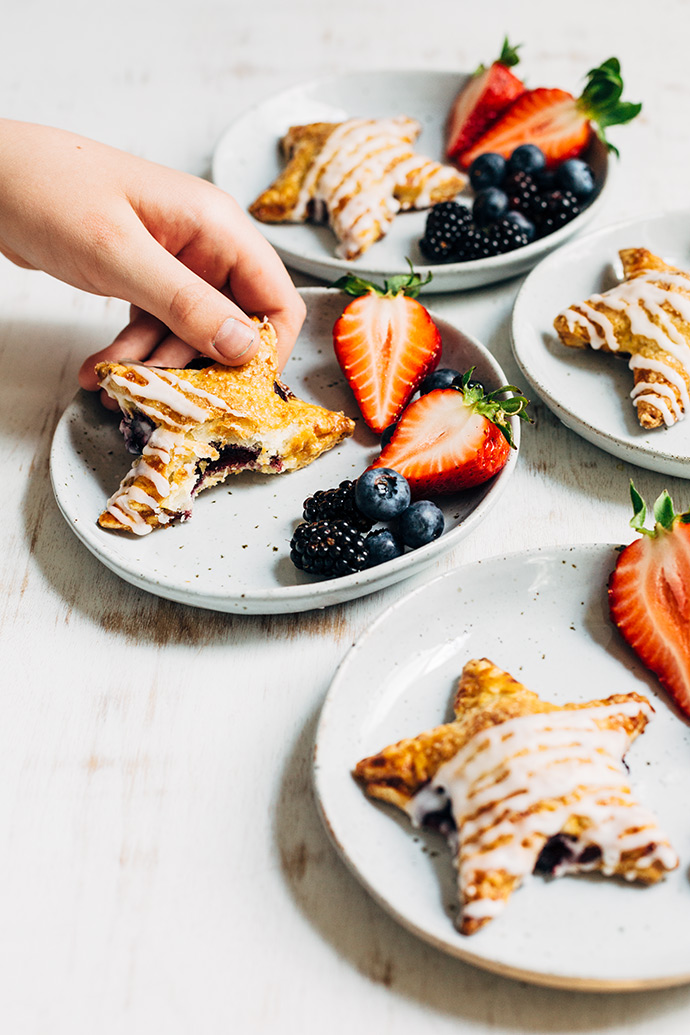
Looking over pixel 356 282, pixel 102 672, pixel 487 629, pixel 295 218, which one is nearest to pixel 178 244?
pixel 356 282

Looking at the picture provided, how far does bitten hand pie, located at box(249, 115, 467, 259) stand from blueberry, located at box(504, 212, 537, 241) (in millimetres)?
243

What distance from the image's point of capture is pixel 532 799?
1.09 meters

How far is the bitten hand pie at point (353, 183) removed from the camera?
7.20 feet

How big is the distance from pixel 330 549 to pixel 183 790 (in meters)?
0.45

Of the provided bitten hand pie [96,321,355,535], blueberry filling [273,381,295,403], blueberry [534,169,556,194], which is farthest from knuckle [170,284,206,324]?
blueberry [534,169,556,194]

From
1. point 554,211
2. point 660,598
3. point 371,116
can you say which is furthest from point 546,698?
point 371,116

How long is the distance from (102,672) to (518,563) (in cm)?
73

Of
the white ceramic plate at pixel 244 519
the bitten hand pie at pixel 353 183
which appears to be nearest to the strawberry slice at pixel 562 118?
the bitten hand pie at pixel 353 183

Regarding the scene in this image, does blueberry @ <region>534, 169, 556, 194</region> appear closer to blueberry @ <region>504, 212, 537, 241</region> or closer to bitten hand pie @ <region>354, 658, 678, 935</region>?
blueberry @ <region>504, 212, 537, 241</region>

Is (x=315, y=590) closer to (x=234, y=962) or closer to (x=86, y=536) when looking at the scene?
(x=86, y=536)

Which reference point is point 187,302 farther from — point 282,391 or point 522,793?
point 522,793

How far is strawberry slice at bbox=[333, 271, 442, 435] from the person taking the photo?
5.74 ft

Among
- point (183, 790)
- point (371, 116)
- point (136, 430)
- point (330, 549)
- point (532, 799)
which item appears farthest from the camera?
point (371, 116)

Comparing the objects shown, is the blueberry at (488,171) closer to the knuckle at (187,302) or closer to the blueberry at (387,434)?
the blueberry at (387,434)
